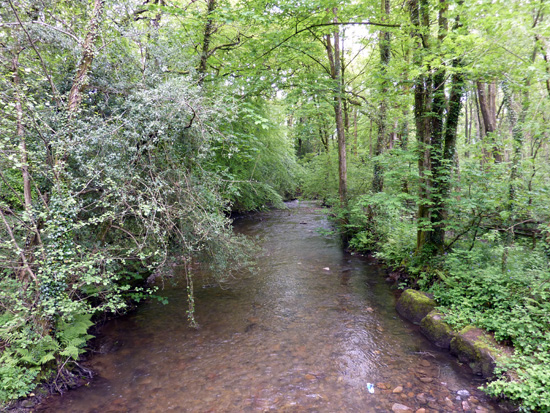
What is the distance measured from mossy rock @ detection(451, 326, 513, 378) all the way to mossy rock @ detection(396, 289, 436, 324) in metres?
0.99

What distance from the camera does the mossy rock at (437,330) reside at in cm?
499

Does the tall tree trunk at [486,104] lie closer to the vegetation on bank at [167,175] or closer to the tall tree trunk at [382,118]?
the vegetation on bank at [167,175]

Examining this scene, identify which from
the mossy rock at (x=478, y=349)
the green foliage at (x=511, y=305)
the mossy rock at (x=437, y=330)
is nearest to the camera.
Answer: the green foliage at (x=511, y=305)

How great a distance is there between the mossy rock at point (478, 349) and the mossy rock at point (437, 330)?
0.59 feet

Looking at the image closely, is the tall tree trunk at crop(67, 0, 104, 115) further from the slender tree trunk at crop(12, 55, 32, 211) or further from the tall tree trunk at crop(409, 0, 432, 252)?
the tall tree trunk at crop(409, 0, 432, 252)

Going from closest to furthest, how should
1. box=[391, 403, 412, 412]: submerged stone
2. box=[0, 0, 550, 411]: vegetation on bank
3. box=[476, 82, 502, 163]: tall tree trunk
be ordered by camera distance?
box=[391, 403, 412, 412]: submerged stone < box=[0, 0, 550, 411]: vegetation on bank < box=[476, 82, 502, 163]: tall tree trunk

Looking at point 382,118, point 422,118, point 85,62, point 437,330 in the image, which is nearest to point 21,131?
point 85,62

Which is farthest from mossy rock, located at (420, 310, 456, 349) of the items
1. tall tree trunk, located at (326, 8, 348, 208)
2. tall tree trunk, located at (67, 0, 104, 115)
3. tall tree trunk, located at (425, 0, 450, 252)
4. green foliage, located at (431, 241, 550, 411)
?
tall tree trunk, located at (67, 0, 104, 115)

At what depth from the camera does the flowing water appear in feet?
12.8

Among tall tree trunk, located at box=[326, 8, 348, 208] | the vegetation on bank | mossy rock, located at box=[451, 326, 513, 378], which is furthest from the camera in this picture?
tall tree trunk, located at box=[326, 8, 348, 208]

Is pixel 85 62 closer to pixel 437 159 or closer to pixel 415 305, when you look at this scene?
pixel 437 159

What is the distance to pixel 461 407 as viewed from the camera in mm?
3705

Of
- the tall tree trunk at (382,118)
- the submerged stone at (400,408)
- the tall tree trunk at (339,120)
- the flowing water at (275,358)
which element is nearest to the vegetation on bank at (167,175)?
the flowing water at (275,358)

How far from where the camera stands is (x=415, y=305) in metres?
6.00
